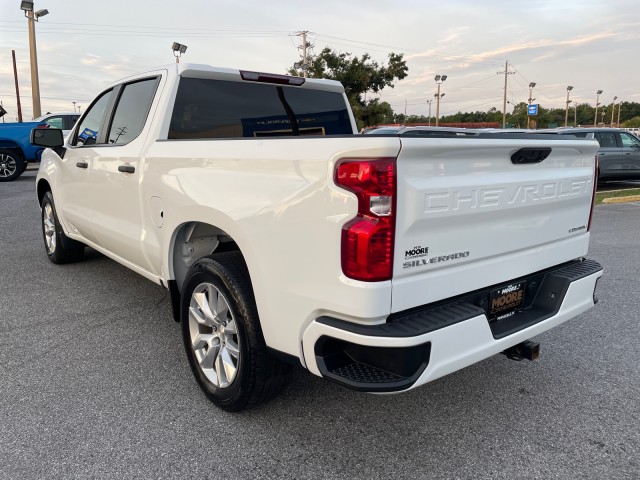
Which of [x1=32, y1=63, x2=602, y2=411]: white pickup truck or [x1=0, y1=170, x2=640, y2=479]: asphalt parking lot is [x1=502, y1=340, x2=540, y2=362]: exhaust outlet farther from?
[x1=0, y1=170, x2=640, y2=479]: asphalt parking lot

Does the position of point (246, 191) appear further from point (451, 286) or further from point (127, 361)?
point (127, 361)

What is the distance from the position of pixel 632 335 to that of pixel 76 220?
16.3ft

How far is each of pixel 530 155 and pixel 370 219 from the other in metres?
1.08

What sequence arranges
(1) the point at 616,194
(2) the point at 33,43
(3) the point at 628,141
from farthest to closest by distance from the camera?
(2) the point at 33,43 → (3) the point at 628,141 → (1) the point at 616,194

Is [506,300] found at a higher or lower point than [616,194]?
higher

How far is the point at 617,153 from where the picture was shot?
14.2 m

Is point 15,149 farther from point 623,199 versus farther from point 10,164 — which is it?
point 623,199

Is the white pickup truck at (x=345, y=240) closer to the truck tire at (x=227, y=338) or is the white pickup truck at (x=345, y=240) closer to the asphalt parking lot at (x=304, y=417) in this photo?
the truck tire at (x=227, y=338)

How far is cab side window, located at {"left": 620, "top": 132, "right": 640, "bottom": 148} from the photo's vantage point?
1434 cm

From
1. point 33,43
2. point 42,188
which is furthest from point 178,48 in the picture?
point 42,188

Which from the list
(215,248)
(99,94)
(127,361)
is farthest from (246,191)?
(99,94)

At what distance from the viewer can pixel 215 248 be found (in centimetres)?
350

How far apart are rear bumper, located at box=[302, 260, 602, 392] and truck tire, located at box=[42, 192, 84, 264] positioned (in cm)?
446

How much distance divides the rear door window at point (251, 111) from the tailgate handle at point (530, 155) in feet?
6.99
